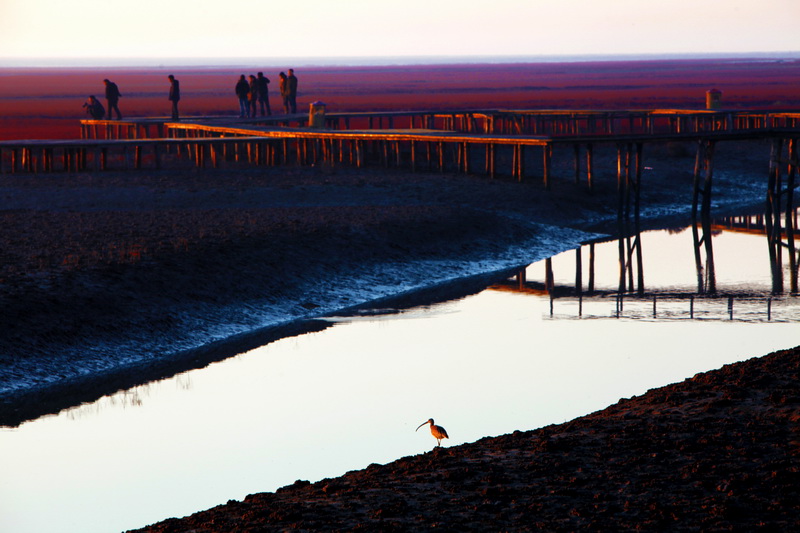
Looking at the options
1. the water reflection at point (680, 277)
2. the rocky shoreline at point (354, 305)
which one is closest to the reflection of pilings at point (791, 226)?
the water reflection at point (680, 277)

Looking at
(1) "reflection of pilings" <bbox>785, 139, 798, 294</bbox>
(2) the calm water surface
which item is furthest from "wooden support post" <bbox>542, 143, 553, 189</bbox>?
(2) the calm water surface

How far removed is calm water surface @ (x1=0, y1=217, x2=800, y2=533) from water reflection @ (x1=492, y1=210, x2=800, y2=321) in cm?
11

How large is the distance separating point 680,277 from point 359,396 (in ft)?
34.2

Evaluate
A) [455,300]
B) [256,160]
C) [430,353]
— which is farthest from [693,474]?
[256,160]

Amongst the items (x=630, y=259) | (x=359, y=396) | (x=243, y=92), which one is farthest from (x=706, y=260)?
(x=243, y=92)

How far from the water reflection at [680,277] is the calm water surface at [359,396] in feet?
0.37

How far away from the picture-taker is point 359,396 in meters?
12.8

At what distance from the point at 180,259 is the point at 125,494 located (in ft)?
28.1

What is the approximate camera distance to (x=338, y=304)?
18172 mm

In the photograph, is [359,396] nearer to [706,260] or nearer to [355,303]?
[355,303]

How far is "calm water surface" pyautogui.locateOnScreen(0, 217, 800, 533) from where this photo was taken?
32.6 ft

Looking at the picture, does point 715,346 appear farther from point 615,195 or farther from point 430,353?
point 615,195

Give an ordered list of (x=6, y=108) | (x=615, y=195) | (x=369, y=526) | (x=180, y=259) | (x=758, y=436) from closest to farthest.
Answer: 1. (x=369, y=526)
2. (x=758, y=436)
3. (x=180, y=259)
4. (x=615, y=195)
5. (x=6, y=108)

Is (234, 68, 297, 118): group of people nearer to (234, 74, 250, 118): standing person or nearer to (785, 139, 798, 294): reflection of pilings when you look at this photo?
(234, 74, 250, 118): standing person
